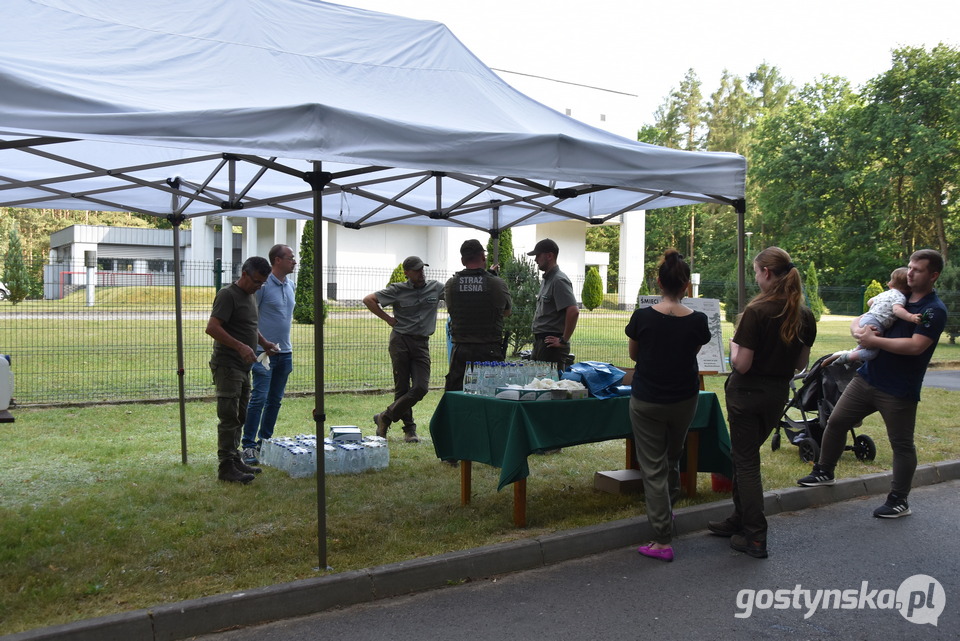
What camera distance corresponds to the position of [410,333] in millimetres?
7898

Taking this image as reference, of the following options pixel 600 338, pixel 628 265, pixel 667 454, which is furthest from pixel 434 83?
pixel 628 265

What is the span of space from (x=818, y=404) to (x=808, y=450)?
19.1 inches

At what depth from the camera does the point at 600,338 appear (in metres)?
16.2

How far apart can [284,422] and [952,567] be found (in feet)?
22.8

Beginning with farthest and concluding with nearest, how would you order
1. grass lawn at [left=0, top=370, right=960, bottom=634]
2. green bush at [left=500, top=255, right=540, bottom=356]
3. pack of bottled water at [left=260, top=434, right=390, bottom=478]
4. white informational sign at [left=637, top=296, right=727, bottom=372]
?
green bush at [left=500, top=255, right=540, bottom=356] → white informational sign at [left=637, top=296, right=727, bottom=372] → pack of bottled water at [left=260, top=434, right=390, bottom=478] → grass lawn at [left=0, top=370, right=960, bottom=634]

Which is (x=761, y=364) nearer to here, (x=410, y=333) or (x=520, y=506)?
(x=520, y=506)

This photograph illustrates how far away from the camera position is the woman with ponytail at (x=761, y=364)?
15.5 feet

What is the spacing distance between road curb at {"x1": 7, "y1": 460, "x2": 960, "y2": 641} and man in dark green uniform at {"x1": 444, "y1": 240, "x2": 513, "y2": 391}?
225 centimetres

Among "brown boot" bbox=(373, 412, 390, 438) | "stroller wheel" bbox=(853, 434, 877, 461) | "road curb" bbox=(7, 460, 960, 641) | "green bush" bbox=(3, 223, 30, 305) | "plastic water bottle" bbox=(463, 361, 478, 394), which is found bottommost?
"road curb" bbox=(7, 460, 960, 641)

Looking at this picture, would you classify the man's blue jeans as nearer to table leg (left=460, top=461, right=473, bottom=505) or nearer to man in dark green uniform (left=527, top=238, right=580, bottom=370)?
table leg (left=460, top=461, right=473, bottom=505)

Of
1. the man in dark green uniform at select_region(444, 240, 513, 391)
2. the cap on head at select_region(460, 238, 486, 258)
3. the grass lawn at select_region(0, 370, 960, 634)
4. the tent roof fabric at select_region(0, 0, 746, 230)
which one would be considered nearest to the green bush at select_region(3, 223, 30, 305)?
the grass lawn at select_region(0, 370, 960, 634)

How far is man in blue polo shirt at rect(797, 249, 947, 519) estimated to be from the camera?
544 cm

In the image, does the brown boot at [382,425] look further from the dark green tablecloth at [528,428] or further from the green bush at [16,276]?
the green bush at [16,276]

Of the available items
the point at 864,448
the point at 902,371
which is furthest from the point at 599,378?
the point at 864,448
